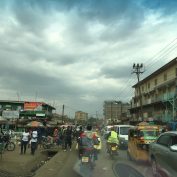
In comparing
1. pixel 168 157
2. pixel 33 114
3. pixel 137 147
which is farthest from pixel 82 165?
pixel 33 114

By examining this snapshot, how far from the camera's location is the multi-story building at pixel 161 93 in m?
54.5

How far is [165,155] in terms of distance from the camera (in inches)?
422

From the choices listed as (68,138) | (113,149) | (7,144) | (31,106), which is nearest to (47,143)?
(68,138)

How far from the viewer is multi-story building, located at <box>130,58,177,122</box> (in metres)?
54.5

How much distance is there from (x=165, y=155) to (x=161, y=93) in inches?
2194

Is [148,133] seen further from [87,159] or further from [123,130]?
[123,130]

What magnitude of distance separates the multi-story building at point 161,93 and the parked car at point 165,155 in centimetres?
3621

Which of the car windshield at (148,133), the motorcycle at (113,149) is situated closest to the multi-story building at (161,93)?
the motorcycle at (113,149)

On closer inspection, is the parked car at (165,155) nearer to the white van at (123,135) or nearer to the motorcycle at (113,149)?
the motorcycle at (113,149)

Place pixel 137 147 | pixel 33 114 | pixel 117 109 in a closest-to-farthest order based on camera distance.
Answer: pixel 137 147, pixel 33 114, pixel 117 109

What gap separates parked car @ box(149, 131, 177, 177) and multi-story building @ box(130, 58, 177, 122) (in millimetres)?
36214

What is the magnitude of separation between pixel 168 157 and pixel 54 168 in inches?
270

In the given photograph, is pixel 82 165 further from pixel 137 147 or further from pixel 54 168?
pixel 137 147

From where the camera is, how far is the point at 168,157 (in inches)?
406
